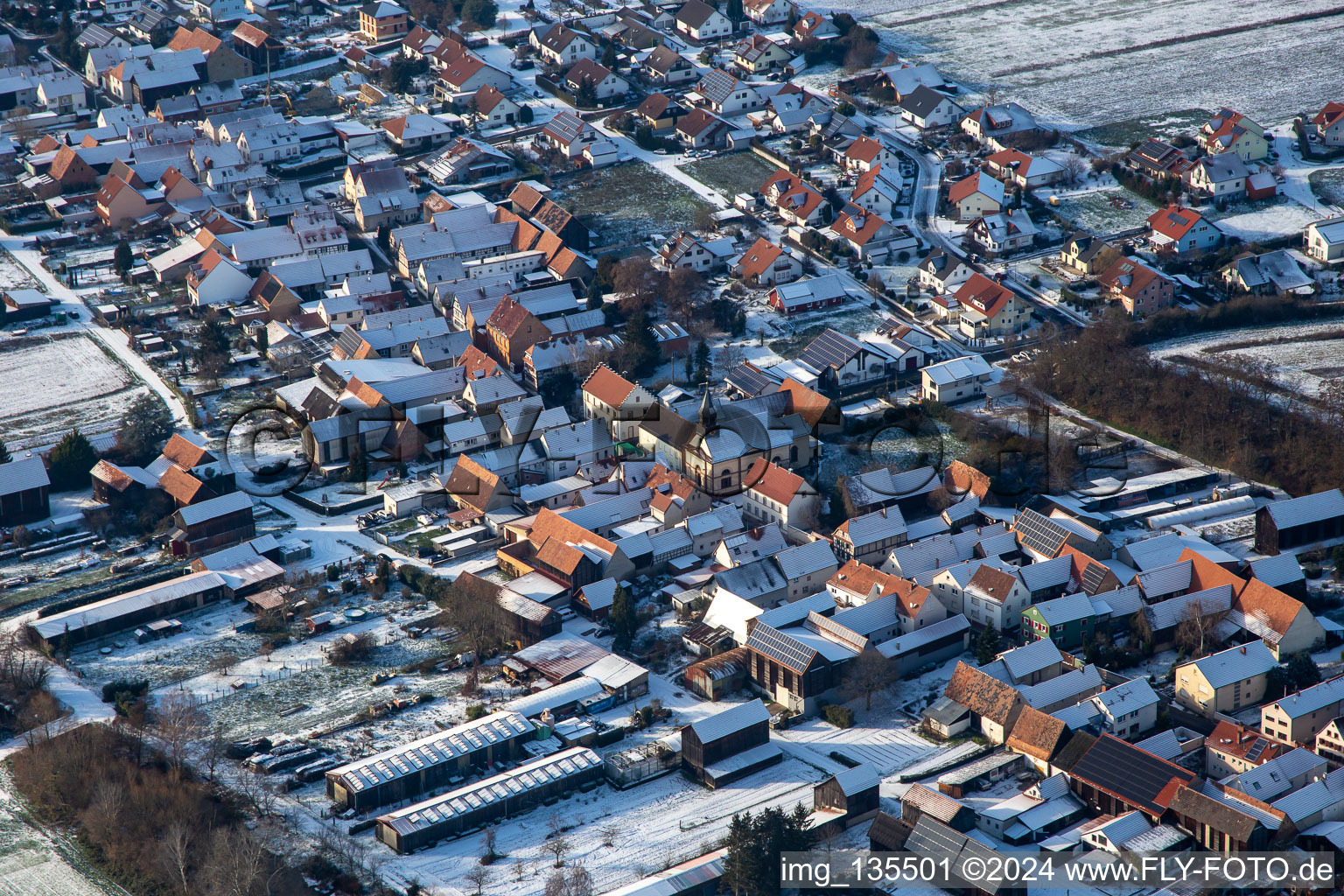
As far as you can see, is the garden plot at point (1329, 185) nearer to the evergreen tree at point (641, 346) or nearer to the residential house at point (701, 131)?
the residential house at point (701, 131)

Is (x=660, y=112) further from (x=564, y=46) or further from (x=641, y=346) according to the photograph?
(x=641, y=346)

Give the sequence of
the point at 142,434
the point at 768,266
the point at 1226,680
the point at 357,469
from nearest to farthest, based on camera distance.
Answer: the point at 1226,680
the point at 357,469
the point at 142,434
the point at 768,266

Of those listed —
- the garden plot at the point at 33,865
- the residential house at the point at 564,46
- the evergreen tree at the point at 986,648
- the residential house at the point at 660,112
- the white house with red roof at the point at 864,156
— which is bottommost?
the garden plot at the point at 33,865

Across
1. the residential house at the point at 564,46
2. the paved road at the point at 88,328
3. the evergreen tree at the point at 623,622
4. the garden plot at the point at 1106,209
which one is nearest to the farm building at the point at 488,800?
the evergreen tree at the point at 623,622

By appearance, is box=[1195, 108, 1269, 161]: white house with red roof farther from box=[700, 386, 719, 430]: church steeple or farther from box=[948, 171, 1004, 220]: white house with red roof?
box=[700, 386, 719, 430]: church steeple

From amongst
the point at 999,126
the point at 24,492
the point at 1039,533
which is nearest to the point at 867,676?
the point at 1039,533

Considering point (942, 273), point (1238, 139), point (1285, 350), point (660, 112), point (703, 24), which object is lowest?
point (1285, 350)

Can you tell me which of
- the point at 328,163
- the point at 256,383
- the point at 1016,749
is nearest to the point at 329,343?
the point at 256,383
